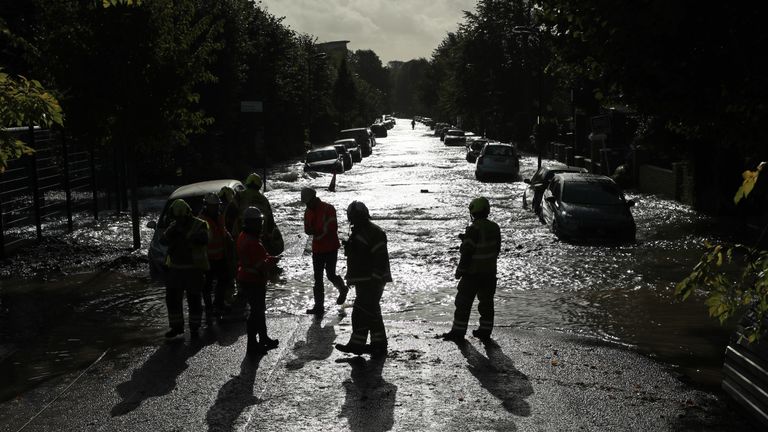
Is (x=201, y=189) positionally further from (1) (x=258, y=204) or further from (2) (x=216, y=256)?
(2) (x=216, y=256)

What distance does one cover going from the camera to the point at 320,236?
11.8 meters

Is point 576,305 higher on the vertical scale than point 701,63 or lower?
lower

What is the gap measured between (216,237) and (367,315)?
311 centimetres

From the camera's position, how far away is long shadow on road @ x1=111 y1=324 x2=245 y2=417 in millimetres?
8102

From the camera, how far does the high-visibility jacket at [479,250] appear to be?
33.1ft

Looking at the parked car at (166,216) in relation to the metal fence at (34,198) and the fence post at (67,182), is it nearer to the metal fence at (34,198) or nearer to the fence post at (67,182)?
the metal fence at (34,198)

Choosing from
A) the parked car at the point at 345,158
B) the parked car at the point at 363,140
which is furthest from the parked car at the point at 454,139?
the parked car at the point at 345,158

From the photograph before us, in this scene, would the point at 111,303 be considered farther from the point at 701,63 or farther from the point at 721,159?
the point at 721,159

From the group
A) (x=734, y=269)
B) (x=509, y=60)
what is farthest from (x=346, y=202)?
(x=509, y=60)

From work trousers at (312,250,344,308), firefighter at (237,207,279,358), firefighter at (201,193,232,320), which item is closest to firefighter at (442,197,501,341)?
work trousers at (312,250,344,308)

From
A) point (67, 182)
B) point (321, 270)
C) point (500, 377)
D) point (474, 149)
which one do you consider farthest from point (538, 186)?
point (474, 149)

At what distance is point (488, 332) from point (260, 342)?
2.73 m

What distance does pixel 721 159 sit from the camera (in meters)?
24.4

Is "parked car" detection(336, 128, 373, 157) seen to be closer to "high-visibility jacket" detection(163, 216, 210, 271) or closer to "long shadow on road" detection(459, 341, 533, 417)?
"high-visibility jacket" detection(163, 216, 210, 271)
